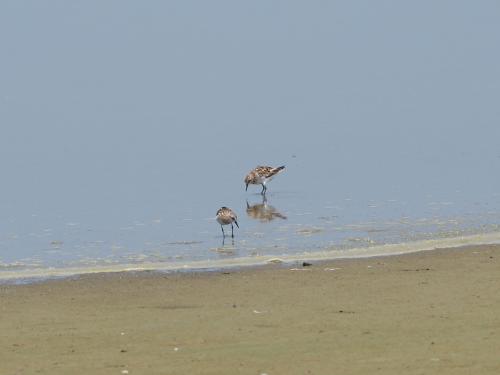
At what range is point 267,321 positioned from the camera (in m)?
9.84

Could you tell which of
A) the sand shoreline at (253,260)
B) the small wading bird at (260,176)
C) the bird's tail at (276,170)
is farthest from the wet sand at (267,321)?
the bird's tail at (276,170)

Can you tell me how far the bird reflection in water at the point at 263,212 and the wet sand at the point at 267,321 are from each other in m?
5.99

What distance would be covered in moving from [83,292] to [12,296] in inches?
25.7

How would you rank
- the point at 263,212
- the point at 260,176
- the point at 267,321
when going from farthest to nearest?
the point at 260,176, the point at 263,212, the point at 267,321

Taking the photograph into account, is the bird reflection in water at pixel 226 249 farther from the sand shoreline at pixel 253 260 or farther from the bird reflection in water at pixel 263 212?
the bird reflection in water at pixel 263 212

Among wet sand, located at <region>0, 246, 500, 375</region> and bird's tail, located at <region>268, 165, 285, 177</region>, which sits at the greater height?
bird's tail, located at <region>268, 165, 285, 177</region>

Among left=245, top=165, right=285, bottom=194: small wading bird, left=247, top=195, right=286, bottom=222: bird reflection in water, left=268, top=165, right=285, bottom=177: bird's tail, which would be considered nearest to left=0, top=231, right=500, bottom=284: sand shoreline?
left=247, top=195, right=286, bottom=222: bird reflection in water

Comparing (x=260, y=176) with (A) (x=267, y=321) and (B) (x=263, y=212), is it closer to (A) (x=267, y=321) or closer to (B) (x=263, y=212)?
(B) (x=263, y=212)

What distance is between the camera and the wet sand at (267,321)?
8336 mm

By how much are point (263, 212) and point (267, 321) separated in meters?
10.4

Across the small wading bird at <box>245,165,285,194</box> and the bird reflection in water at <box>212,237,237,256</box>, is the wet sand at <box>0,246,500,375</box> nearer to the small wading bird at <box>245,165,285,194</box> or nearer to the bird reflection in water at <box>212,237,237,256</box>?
the bird reflection in water at <box>212,237,237,256</box>

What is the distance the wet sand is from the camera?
27.3 ft

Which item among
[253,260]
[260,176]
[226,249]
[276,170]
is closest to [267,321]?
[253,260]

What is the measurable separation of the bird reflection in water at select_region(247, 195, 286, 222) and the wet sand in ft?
19.6
